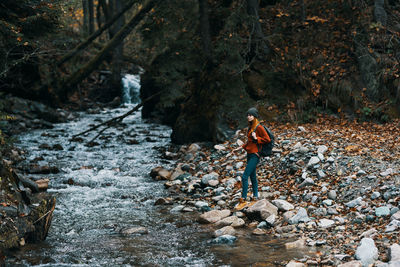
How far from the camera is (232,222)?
707cm

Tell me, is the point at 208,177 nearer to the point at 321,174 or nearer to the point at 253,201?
the point at 253,201

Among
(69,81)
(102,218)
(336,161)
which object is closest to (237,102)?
(336,161)

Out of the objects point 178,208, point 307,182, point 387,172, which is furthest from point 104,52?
point 387,172

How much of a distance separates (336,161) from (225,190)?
9.06 feet

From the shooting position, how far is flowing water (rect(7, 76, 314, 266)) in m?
5.60

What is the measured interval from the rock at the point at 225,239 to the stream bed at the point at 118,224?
122 mm

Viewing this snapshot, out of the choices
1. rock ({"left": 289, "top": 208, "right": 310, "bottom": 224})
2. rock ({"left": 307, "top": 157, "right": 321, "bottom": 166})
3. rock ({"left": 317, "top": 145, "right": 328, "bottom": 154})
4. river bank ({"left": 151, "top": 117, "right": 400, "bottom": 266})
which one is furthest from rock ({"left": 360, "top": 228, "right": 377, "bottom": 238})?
rock ({"left": 317, "top": 145, "right": 328, "bottom": 154})

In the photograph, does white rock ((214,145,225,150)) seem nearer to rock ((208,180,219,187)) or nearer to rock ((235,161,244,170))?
rock ((235,161,244,170))

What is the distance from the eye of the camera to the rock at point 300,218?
6.63 meters

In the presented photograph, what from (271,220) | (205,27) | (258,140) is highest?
(205,27)

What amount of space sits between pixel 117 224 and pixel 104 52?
1226 cm

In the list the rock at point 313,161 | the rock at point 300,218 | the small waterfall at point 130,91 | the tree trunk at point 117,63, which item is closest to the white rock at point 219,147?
the rock at point 313,161

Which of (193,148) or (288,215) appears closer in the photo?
(288,215)

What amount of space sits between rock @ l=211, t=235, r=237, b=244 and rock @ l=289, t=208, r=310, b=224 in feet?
3.99
